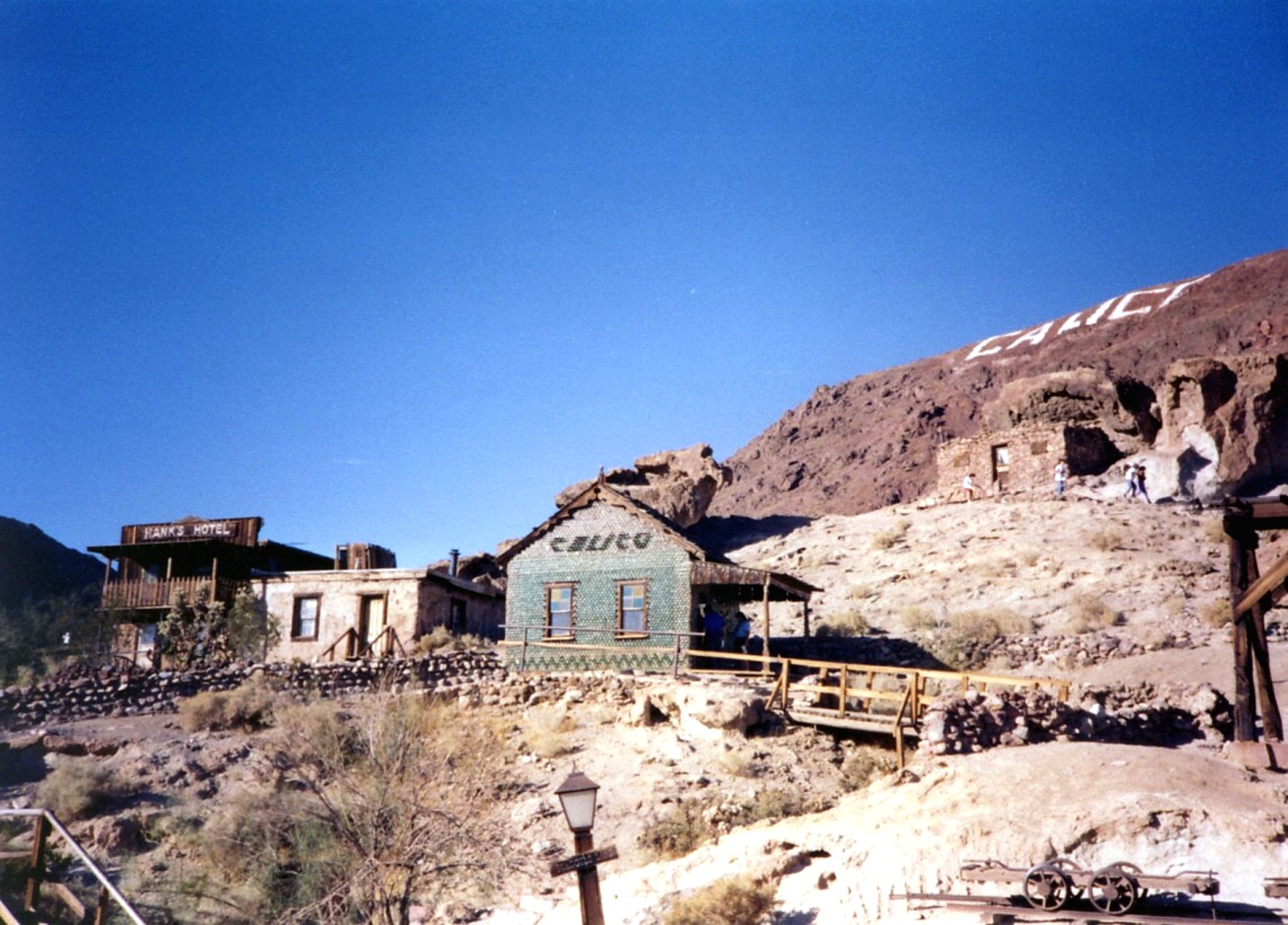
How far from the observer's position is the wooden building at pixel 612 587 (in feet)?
94.9

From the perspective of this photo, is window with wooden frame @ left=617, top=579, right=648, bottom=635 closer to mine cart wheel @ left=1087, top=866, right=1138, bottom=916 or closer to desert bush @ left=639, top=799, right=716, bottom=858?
desert bush @ left=639, top=799, right=716, bottom=858

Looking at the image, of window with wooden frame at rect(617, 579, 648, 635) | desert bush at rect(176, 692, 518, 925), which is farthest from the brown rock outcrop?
desert bush at rect(176, 692, 518, 925)

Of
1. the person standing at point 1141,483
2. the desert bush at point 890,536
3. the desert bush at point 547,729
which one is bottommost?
the desert bush at point 547,729

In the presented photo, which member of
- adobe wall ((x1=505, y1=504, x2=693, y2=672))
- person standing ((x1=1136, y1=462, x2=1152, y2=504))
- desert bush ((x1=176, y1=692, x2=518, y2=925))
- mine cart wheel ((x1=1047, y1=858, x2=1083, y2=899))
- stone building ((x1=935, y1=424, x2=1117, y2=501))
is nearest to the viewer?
mine cart wheel ((x1=1047, y1=858, x2=1083, y2=899))

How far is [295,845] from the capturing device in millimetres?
19359

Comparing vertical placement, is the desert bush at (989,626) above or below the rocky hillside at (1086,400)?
below

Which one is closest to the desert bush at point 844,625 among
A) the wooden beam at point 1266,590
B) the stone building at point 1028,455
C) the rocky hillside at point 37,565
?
the stone building at point 1028,455

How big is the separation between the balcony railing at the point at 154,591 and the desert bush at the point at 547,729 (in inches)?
650

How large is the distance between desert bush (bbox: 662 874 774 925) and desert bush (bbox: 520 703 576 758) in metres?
9.09

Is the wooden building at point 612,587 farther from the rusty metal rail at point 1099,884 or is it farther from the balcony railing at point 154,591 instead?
the rusty metal rail at point 1099,884

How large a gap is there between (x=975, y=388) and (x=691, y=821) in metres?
71.5

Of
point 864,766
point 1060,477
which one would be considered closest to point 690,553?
point 864,766

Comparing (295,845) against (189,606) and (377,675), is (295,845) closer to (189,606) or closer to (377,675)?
(377,675)

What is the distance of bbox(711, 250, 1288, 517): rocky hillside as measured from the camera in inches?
1666
